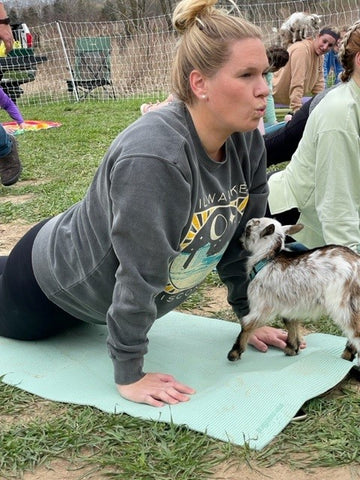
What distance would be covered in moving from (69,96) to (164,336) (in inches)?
562

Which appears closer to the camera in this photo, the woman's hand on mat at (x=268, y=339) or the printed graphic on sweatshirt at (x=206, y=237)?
the printed graphic on sweatshirt at (x=206, y=237)

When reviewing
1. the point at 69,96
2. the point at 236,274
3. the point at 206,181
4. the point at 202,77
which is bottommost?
the point at 69,96

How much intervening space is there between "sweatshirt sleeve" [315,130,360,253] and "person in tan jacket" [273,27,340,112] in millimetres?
4571

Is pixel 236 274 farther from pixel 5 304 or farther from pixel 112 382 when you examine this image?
pixel 5 304

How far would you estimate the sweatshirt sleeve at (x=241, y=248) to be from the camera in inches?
106

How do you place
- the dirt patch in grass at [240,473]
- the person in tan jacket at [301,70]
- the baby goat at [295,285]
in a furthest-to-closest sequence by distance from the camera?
the person in tan jacket at [301,70] < the baby goat at [295,285] < the dirt patch in grass at [240,473]

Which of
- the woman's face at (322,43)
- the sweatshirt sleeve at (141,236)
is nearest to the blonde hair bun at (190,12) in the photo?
the sweatshirt sleeve at (141,236)

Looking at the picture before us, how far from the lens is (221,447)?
2203 millimetres

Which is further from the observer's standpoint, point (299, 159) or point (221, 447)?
point (299, 159)

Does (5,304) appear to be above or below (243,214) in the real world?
below

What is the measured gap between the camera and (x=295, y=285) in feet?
8.79

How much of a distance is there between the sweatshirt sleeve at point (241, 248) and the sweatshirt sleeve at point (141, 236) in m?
0.55

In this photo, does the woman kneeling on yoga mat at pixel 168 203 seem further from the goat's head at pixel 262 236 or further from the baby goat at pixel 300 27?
the baby goat at pixel 300 27

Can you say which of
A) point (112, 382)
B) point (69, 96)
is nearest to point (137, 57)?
point (69, 96)
